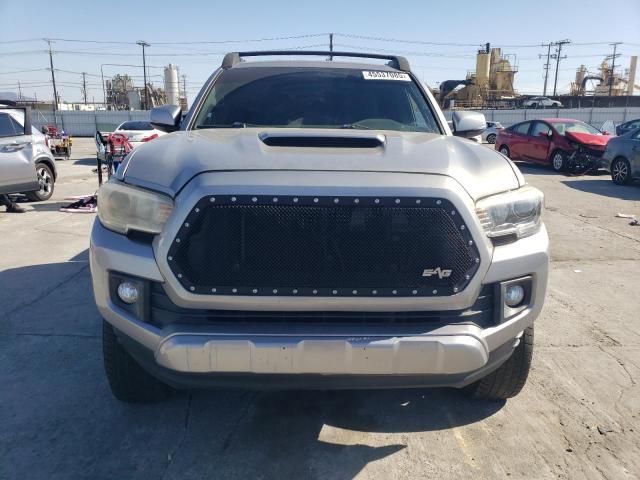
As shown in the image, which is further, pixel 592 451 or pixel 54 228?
pixel 54 228

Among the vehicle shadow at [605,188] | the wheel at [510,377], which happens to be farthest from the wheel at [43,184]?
the vehicle shadow at [605,188]

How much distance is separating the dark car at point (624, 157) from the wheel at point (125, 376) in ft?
39.6

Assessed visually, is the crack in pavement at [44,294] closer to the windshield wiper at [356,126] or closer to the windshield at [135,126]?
the windshield wiper at [356,126]

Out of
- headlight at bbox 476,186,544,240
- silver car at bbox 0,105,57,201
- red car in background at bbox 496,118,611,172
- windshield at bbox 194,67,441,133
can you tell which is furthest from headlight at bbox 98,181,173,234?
red car in background at bbox 496,118,611,172

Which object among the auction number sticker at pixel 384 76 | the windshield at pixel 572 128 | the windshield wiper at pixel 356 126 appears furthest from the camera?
the windshield at pixel 572 128

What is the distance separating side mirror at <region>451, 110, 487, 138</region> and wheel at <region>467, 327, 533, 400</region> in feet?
5.38

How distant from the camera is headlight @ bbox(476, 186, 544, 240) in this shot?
2258 mm

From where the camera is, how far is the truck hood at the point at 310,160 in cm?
221

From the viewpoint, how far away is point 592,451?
2596mm

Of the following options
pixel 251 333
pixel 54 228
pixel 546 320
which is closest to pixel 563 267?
pixel 546 320

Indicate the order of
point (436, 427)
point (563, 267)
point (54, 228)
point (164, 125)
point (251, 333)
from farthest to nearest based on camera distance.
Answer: point (54, 228), point (563, 267), point (164, 125), point (436, 427), point (251, 333)

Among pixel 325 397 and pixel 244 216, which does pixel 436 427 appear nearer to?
pixel 325 397

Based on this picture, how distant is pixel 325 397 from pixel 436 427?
0.66 meters

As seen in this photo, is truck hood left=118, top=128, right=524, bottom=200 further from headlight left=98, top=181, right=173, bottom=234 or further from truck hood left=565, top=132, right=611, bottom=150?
truck hood left=565, top=132, right=611, bottom=150
